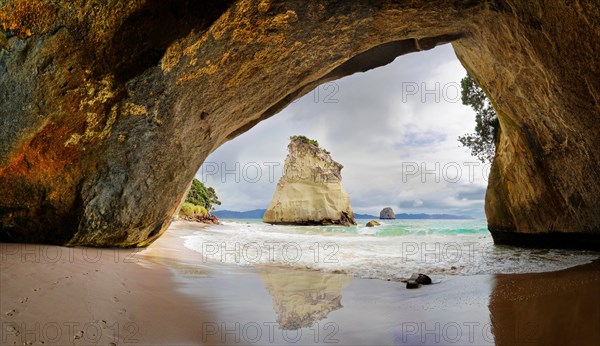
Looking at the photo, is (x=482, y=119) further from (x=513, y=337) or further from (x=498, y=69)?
(x=513, y=337)

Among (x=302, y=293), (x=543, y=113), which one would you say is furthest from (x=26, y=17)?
(x=543, y=113)

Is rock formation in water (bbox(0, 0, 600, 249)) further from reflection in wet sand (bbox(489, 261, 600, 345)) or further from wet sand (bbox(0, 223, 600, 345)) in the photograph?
reflection in wet sand (bbox(489, 261, 600, 345))

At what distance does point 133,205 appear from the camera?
4973 millimetres

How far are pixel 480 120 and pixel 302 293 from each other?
11.2 m

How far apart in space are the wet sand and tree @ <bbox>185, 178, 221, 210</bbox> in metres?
26.0

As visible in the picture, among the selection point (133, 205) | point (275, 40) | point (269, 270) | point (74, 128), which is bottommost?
point (269, 270)

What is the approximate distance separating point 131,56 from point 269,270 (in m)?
4.08

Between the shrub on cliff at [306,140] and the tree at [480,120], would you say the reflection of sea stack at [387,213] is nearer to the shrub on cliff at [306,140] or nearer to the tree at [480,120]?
the shrub on cliff at [306,140]

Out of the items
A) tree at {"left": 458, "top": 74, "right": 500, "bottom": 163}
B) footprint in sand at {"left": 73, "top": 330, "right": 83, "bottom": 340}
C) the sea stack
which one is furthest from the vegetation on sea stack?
footprint in sand at {"left": 73, "top": 330, "right": 83, "bottom": 340}

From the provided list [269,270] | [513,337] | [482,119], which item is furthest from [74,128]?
[482,119]

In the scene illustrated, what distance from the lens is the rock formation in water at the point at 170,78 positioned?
3.78 meters

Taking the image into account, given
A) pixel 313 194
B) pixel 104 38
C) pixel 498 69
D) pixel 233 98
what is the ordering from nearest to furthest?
pixel 104 38
pixel 233 98
pixel 498 69
pixel 313 194

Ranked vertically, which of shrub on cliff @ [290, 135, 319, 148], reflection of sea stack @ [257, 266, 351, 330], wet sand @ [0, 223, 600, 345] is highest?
shrub on cliff @ [290, 135, 319, 148]

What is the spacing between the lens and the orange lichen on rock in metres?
3.41
